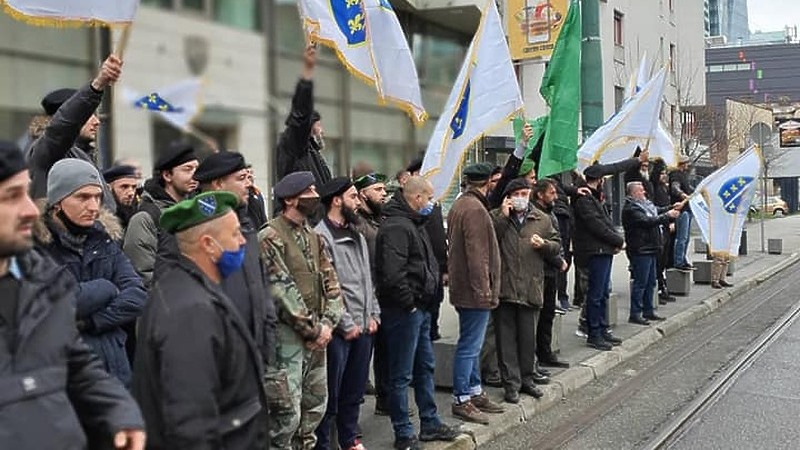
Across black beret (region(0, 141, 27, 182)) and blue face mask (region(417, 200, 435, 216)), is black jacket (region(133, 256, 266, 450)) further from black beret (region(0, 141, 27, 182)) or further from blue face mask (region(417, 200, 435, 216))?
blue face mask (region(417, 200, 435, 216))

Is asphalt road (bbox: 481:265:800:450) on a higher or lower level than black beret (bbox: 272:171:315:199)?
lower

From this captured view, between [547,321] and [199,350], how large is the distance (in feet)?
18.6

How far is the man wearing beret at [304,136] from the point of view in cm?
503

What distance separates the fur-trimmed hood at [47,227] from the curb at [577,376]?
2.81 m

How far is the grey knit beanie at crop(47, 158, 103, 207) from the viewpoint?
3.67 metres

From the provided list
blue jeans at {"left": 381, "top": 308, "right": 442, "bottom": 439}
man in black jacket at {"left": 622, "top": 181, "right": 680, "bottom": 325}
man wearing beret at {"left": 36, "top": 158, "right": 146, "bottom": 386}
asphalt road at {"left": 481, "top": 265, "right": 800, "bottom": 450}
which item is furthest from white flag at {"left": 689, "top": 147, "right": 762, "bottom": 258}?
man wearing beret at {"left": 36, "top": 158, "right": 146, "bottom": 386}

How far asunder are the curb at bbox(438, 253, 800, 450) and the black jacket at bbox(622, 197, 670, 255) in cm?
103

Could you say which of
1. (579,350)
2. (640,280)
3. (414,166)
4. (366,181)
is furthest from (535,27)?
(366,181)

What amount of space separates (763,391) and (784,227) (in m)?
29.3

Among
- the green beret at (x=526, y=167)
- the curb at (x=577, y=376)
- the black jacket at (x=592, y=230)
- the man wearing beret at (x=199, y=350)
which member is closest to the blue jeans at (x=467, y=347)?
the curb at (x=577, y=376)

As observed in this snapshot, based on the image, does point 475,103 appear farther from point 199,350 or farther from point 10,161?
point 10,161

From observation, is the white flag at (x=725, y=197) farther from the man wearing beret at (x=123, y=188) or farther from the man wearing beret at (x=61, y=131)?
the man wearing beret at (x=61, y=131)

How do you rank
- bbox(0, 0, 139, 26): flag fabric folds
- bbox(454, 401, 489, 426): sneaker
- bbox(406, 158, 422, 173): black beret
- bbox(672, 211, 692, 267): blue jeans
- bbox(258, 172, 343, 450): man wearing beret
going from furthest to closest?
bbox(672, 211, 692, 267): blue jeans → bbox(406, 158, 422, 173): black beret → bbox(454, 401, 489, 426): sneaker → bbox(258, 172, 343, 450): man wearing beret → bbox(0, 0, 139, 26): flag fabric folds

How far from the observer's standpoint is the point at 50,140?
4043 mm
